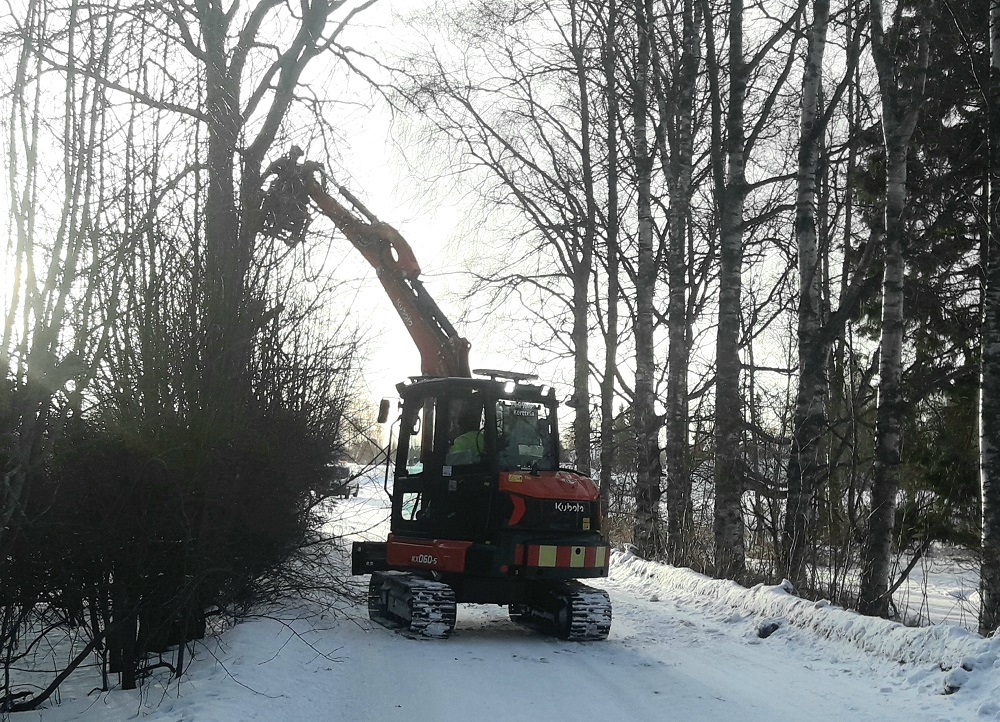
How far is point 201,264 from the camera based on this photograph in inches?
276

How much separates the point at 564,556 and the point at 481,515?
89cm

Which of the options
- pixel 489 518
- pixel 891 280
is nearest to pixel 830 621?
pixel 489 518

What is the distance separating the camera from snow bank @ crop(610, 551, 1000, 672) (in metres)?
6.79

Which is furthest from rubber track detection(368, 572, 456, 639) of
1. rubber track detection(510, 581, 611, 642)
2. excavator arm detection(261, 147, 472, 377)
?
excavator arm detection(261, 147, 472, 377)

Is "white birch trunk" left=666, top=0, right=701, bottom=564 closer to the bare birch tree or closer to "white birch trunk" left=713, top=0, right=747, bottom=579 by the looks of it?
"white birch trunk" left=713, top=0, right=747, bottom=579

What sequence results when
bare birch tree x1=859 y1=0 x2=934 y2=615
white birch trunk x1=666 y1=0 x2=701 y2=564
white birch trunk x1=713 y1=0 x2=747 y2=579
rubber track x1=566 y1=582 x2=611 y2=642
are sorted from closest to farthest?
rubber track x1=566 y1=582 x2=611 y2=642 → bare birch tree x1=859 y1=0 x2=934 y2=615 → white birch trunk x1=713 y1=0 x2=747 y2=579 → white birch trunk x1=666 y1=0 x2=701 y2=564

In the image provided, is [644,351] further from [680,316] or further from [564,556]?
[564,556]

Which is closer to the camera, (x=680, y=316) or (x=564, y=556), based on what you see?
(x=564, y=556)

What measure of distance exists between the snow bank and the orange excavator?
165 cm

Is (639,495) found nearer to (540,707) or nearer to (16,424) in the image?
(540,707)

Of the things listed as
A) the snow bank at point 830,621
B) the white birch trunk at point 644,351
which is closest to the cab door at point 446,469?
the snow bank at point 830,621

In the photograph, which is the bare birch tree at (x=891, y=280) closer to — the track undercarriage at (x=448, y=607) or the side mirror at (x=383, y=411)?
the track undercarriage at (x=448, y=607)

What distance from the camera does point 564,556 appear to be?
9242 mm

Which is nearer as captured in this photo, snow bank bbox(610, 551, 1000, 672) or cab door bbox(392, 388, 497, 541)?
snow bank bbox(610, 551, 1000, 672)
